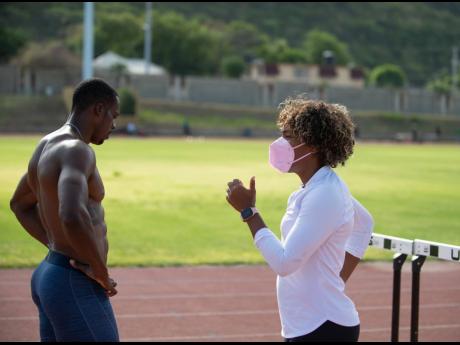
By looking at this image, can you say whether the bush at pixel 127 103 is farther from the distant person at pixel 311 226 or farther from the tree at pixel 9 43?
the distant person at pixel 311 226

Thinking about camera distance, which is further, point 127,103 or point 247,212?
point 127,103

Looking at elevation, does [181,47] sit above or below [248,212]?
above

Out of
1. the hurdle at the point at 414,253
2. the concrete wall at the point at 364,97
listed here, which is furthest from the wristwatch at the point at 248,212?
the concrete wall at the point at 364,97

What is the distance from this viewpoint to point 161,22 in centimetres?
10425

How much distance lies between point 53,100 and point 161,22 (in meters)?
32.6

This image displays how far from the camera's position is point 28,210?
15.1ft

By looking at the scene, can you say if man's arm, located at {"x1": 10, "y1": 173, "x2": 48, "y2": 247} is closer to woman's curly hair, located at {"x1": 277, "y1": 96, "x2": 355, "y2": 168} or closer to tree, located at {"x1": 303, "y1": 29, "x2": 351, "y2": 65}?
woman's curly hair, located at {"x1": 277, "y1": 96, "x2": 355, "y2": 168}

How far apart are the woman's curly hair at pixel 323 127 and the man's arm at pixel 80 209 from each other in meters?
0.93

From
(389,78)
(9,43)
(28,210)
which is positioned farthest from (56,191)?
(389,78)

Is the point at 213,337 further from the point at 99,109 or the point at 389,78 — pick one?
the point at 389,78

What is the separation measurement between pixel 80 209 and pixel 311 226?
102cm

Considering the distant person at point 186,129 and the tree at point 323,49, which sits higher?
the tree at point 323,49

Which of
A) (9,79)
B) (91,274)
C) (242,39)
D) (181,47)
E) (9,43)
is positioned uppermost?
(242,39)

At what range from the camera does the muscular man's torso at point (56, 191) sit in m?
4.00
